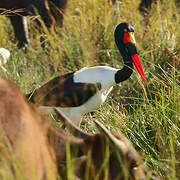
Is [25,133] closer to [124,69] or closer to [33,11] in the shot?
[124,69]

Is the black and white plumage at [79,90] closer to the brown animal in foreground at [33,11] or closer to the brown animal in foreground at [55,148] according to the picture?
the brown animal in foreground at [33,11]

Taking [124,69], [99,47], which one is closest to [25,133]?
[124,69]

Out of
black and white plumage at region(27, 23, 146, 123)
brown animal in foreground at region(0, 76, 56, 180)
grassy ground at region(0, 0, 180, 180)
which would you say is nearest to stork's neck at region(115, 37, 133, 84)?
black and white plumage at region(27, 23, 146, 123)

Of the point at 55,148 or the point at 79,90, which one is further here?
the point at 79,90

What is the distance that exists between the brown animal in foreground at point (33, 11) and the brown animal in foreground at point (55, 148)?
4198 mm

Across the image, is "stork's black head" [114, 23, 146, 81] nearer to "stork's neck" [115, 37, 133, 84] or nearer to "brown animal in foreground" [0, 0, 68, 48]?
"stork's neck" [115, 37, 133, 84]

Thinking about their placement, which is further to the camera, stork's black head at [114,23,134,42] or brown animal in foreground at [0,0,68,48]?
brown animal in foreground at [0,0,68,48]

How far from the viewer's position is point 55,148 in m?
2.25

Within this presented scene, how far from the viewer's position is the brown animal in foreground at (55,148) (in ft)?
6.37

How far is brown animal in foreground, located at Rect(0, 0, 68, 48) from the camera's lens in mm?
6457

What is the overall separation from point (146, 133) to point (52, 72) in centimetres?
253

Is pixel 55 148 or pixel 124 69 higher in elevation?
pixel 55 148

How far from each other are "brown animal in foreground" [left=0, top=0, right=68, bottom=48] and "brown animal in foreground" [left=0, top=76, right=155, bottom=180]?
165 inches

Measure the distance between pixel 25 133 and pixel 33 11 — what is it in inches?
190
